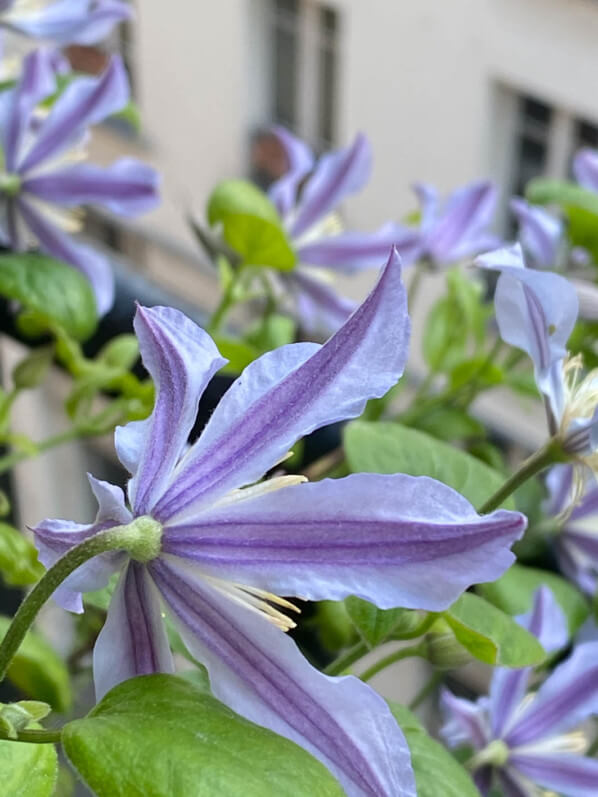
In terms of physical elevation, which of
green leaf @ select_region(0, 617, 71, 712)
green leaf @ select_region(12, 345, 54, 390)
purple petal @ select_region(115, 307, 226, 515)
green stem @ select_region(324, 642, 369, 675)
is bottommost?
green leaf @ select_region(0, 617, 71, 712)

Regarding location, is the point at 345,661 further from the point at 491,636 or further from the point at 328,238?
the point at 328,238

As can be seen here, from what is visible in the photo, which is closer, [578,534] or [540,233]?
[578,534]

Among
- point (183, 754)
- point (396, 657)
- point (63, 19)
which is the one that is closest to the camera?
point (183, 754)

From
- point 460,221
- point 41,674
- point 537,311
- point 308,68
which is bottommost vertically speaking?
point 308,68

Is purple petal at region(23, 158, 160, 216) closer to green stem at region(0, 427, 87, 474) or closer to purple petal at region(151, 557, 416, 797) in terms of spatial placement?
green stem at region(0, 427, 87, 474)

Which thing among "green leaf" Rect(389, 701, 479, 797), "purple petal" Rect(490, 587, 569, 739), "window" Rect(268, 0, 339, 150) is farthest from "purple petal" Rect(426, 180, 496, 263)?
"window" Rect(268, 0, 339, 150)

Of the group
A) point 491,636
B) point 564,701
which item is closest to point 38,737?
point 491,636

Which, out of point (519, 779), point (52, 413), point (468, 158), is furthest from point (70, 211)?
point (468, 158)
